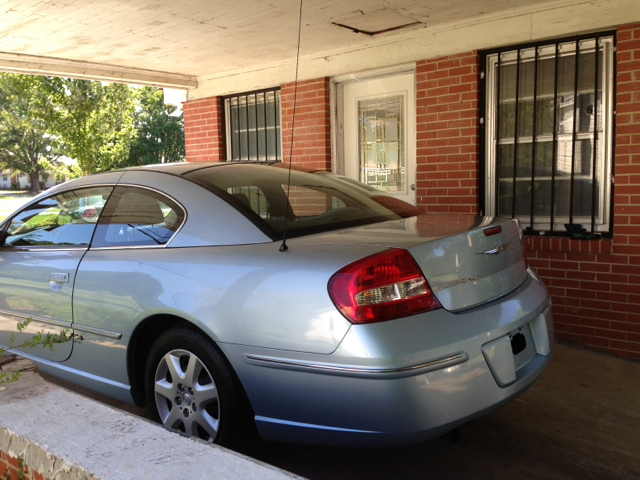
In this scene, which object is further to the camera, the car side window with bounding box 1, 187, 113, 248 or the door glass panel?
the door glass panel

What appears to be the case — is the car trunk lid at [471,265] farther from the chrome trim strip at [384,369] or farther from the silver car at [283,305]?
the chrome trim strip at [384,369]

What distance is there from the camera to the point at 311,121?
6.32 meters

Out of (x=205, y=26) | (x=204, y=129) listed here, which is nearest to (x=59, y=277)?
(x=205, y=26)

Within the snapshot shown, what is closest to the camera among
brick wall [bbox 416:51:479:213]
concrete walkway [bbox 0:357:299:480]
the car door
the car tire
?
concrete walkway [bbox 0:357:299:480]

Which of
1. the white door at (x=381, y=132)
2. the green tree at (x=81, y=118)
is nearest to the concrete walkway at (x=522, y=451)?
the white door at (x=381, y=132)

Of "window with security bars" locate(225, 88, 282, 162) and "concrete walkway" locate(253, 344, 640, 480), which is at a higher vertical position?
"window with security bars" locate(225, 88, 282, 162)

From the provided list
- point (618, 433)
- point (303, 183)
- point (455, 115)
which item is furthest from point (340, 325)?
point (455, 115)

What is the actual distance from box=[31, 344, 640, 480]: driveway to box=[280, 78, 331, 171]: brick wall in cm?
372

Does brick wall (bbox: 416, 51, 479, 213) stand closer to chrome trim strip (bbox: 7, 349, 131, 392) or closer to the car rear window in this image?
the car rear window

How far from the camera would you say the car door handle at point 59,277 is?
2904mm

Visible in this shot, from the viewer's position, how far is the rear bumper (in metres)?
1.90

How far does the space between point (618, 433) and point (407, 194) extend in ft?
10.7

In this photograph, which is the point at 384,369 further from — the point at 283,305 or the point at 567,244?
the point at 567,244

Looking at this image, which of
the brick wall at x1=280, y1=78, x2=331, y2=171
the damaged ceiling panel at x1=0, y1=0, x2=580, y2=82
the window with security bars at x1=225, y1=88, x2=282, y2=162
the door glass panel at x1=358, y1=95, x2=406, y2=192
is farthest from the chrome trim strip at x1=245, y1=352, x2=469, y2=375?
the window with security bars at x1=225, y1=88, x2=282, y2=162
